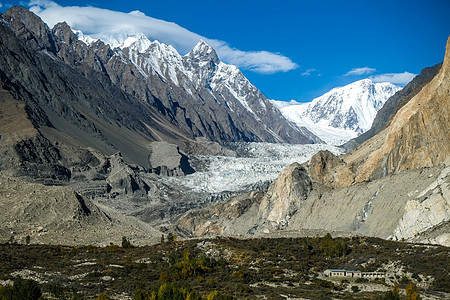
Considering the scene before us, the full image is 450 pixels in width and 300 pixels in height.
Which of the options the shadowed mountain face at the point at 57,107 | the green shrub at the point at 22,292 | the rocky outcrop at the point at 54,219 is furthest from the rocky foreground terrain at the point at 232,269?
the shadowed mountain face at the point at 57,107

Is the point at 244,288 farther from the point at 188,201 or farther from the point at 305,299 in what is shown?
the point at 188,201

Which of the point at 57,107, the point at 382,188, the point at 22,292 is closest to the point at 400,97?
the point at 57,107

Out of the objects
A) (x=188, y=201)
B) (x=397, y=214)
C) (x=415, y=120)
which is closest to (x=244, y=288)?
(x=397, y=214)

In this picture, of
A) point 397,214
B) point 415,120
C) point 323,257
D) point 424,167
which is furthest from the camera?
point 415,120

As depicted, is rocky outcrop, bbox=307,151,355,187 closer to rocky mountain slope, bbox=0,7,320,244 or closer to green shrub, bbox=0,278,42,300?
rocky mountain slope, bbox=0,7,320,244

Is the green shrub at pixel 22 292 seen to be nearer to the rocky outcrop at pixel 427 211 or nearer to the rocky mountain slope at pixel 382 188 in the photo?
the rocky mountain slope at pixel 382 188

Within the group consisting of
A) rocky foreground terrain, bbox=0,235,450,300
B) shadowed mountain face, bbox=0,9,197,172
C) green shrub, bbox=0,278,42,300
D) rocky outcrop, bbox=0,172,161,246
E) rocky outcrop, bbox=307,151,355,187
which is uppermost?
shadowed mountain face, bbox=0,9,197,172

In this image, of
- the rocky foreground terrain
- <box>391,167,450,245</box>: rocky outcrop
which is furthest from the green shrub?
<box>391,167,450,245</box>: rocky outcrop
